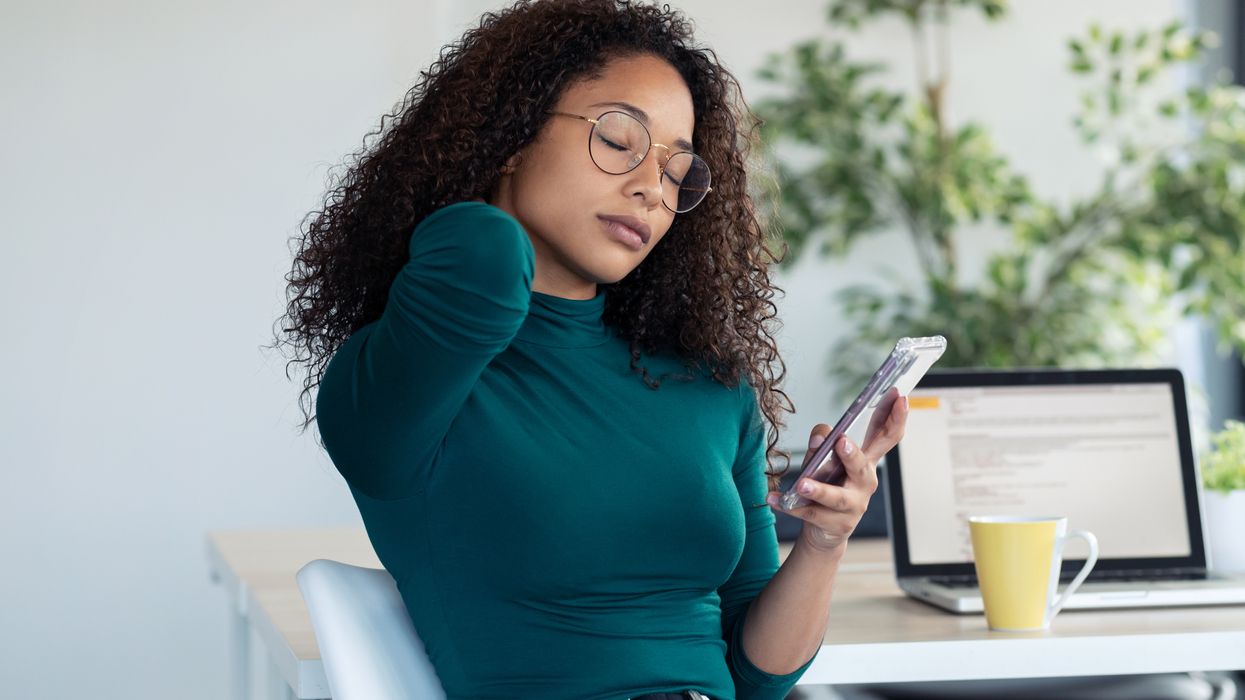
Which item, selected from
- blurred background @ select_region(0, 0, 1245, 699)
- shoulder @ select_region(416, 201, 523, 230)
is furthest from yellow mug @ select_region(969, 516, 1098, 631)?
blurred background @ select_region(0, 0, 1245, 699)

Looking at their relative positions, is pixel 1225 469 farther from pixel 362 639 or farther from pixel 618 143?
pixel 362 639

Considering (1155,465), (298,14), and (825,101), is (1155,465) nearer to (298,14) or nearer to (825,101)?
(825,101)

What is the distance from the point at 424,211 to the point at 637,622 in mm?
369

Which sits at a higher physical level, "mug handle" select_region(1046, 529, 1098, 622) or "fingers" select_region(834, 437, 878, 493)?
"fingers" select_region(834, 437, 878, 493)

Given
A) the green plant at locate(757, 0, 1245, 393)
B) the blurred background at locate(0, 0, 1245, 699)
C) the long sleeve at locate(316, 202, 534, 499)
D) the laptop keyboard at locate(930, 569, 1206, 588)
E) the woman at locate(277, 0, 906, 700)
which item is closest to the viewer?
the long sleeve at locate(316, 202, 534, 499)

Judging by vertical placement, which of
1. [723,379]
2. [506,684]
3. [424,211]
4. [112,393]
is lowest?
[112,393]

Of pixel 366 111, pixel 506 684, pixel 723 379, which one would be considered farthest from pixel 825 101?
pixel 506 684

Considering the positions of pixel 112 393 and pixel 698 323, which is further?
pixel 112 393

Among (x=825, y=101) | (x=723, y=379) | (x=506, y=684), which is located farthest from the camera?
(x=825, y=101)

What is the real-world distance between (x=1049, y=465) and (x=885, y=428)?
605 millimetres

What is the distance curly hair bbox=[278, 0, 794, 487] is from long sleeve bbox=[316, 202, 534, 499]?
0.22m

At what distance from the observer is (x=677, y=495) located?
1020 mm

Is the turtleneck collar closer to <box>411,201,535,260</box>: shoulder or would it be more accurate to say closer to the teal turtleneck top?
the teal turtleneck top

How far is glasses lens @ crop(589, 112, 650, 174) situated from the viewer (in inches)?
39.8
